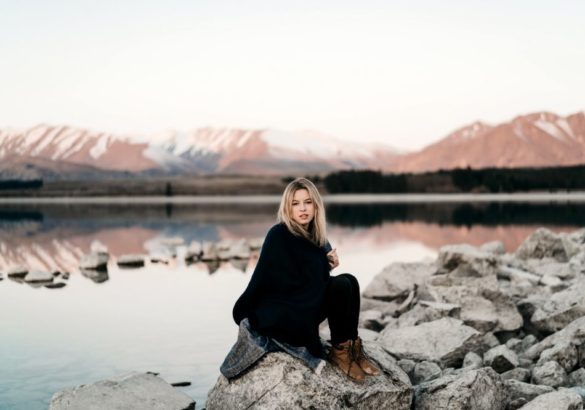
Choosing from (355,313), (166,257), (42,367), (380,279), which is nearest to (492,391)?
(355,313)

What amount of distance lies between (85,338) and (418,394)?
20.2 ft

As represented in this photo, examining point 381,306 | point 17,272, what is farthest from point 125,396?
point 17,272

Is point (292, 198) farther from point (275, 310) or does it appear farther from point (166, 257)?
point (166, 257)

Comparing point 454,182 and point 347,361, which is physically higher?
point 454,182

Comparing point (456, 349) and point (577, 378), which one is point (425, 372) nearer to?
point (456, 349)

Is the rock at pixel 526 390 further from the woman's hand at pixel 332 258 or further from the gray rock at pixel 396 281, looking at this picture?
the gray rock at pixel 396 281

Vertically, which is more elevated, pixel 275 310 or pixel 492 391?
pixel 275 310

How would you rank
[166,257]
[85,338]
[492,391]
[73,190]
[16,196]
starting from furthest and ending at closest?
[73,190] → [16,196] → [166,257] → [85,338] → [492,391]

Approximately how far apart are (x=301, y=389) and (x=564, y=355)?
129 inches

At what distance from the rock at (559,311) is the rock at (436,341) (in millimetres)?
1259

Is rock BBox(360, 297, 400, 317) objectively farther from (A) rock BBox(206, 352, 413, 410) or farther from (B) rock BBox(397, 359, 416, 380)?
(A) rock BBox(206, 352, 413, 410)

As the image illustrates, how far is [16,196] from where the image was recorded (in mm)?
129625

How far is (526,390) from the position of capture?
6727 millimetres

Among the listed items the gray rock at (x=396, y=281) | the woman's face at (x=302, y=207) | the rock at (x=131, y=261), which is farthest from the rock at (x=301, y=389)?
the rock at (x=131, y=261)
